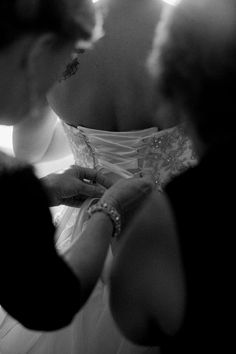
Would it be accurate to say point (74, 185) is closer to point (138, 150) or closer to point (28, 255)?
point (138, 150)

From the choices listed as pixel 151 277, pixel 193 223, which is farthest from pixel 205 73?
pixel 151 277

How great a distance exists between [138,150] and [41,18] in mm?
510

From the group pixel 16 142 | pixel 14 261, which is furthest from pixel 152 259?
pixel 16 142

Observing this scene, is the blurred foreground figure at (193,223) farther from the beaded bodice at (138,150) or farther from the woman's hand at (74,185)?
the beaded bodice at (138,150)

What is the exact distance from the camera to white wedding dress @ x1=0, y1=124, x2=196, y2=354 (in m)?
1.09

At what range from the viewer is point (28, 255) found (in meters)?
0.75

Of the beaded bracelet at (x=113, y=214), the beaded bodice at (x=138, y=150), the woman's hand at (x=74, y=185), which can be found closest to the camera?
the beaded bracelet at (x=113, y=214)

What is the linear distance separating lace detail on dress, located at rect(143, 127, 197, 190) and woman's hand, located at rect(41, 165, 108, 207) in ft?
0.44

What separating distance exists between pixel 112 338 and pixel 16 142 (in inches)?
27.7

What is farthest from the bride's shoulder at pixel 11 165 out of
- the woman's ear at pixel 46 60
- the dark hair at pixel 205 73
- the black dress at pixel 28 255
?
the dark hair at pixel 205 73

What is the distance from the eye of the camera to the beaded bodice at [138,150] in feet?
3.93

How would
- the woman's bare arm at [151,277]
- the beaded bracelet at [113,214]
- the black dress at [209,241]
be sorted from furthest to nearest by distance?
the beaded bracelet at [113,214], the woman's bare arm at [151,277], the black dress at [209,241]

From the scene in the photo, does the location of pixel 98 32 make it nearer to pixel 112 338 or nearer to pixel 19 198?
pixel 19 198

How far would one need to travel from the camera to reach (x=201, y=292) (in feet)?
2.52
